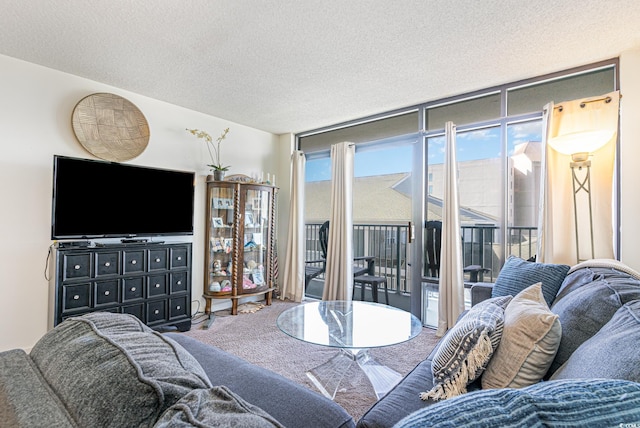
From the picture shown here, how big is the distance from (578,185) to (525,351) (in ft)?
6.83

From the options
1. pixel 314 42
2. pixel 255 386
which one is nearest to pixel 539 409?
pixel 255 386

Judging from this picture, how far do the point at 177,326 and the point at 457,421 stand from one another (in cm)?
330

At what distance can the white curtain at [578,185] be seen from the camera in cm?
235

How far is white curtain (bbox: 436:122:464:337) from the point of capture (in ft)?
10.1

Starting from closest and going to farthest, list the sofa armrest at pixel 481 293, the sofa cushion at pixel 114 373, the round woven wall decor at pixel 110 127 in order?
the sofa cushion at pixel 114 373 < the sofa armrest at pixel 481 293 < the round woven wall decor at pixel 110 127

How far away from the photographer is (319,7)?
190 centimetres

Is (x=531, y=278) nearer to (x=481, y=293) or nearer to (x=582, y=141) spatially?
(x=481, y=293)

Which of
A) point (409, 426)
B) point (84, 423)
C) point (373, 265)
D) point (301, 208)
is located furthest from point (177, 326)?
point (409, 426)

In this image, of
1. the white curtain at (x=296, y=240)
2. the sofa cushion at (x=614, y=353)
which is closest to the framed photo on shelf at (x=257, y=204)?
the white curtain at (x=296, y=240)

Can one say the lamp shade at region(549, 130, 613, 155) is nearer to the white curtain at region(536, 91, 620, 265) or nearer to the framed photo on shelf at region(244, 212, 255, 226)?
the white curtain at region(536, 91, 620, 265)

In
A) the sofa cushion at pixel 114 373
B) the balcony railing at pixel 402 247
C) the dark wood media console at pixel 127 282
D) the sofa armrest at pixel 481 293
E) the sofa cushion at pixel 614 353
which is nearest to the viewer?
the sofa cushion at pixel 114 373

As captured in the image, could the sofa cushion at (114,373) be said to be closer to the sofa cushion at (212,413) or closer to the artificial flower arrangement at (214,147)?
the sofa cushion at (212,413)

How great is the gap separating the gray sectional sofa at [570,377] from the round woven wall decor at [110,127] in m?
3.20

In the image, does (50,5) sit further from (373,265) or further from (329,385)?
(373,265)
